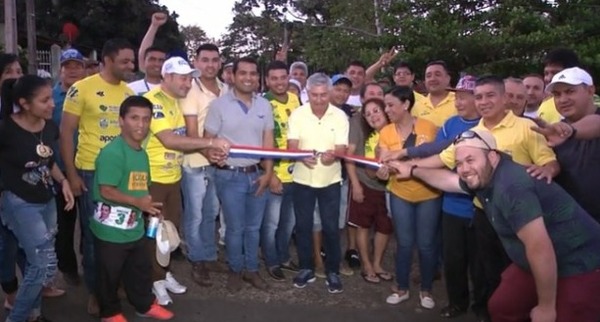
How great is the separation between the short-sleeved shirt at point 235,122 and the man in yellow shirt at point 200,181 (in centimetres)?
19

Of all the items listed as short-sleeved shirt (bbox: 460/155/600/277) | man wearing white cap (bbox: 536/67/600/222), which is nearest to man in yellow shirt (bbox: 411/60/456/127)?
man wearing white cap (bbox: 536/67/600/222)

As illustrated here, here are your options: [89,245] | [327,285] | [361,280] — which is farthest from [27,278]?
[361,280]

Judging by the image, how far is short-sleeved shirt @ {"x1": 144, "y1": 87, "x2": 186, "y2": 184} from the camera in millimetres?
5254

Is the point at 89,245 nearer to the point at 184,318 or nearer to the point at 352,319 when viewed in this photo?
the point at 184,318

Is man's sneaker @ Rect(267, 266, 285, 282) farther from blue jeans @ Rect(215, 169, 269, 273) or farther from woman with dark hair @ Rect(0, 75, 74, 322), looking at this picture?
Answer: woman with dark hair @ Rect(0, 75, 74, 322)

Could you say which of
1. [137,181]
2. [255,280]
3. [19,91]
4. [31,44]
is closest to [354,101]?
[255,280]

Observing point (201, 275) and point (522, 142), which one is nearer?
point (522, 142)

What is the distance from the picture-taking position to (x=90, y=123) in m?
5.10

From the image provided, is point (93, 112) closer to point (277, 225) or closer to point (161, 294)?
point (161, 294)

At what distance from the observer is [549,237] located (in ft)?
11.5

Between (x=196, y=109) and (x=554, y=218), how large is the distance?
333 centimetres

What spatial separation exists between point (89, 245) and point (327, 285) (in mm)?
2268

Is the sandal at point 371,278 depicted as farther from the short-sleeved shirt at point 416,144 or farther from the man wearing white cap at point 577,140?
the man wearing white cap at point 577,140

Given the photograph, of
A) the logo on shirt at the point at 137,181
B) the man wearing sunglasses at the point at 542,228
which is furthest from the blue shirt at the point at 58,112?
the man wearing sunglasses at the point at 542,228
